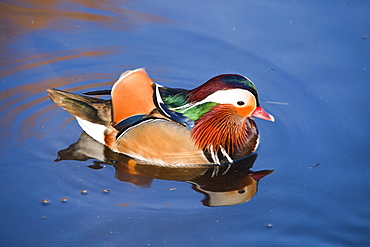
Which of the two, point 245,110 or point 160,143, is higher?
point 245,110

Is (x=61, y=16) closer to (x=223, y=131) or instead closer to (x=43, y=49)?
(x=43, y=49)

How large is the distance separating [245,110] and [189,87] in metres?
1.39

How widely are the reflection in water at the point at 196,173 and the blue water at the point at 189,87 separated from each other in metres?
0.08

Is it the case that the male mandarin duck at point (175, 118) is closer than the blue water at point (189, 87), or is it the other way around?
the blue water at point (189, 87)

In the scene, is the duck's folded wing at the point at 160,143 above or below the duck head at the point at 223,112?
below

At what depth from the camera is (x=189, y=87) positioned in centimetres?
708

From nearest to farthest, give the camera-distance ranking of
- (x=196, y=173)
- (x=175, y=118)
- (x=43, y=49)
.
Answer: (x=175, y=118) → (x=196, y=173) → (x=43, y=49)

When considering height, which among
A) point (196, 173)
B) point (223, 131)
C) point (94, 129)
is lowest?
point (196, 173)

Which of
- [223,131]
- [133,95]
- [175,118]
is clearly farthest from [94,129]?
[223,131]

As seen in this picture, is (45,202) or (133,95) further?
(133,95)

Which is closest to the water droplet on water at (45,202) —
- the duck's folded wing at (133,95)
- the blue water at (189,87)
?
the blue water at (189,87)

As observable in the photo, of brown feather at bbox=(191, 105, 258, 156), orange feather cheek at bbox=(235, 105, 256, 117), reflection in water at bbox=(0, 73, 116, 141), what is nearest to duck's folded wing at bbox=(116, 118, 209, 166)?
brown feather at bbox=(191, 105, 258, 156)

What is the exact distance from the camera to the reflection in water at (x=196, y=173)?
18.3 ft

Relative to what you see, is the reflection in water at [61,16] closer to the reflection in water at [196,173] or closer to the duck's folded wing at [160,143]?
the reflection in water at [196,173]
